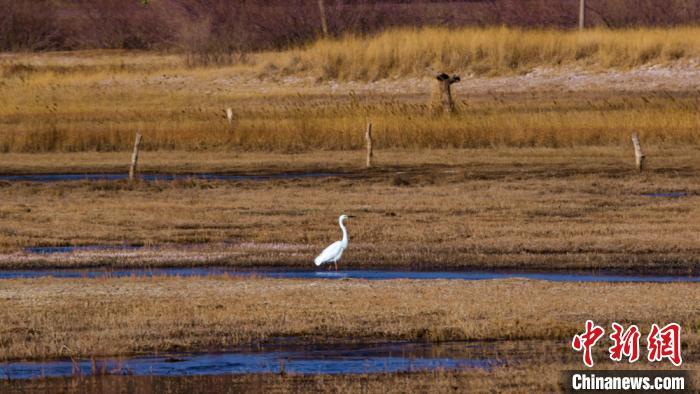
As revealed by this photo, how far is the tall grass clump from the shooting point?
49.1 metres

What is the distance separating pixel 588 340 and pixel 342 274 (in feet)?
19.2

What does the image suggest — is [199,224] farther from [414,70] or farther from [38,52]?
[38,52]

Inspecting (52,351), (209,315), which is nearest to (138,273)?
(209,315)

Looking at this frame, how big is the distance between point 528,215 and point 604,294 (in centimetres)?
800

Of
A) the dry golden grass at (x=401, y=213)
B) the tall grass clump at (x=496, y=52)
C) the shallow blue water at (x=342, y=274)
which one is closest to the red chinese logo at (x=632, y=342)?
the shallow blue water at (x=342, y=274)

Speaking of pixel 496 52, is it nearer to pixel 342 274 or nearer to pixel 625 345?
pixel 342 274

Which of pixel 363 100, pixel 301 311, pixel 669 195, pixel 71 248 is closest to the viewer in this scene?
pixel 301 311

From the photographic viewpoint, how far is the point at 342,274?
61.0 feet

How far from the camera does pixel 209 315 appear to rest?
14891 millimetres

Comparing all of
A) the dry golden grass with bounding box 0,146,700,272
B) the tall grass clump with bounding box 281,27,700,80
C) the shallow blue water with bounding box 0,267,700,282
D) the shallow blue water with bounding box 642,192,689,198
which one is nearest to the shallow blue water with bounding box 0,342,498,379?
the shallow blue water with bounding box 0,267,700,282

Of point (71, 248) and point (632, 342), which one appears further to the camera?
point (71, 248)

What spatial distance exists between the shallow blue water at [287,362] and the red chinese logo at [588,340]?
0.78 m

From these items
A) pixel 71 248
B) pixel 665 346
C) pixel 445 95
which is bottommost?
pixel 665 346

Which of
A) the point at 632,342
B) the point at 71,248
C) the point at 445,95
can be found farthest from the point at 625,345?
the point at 445,95
